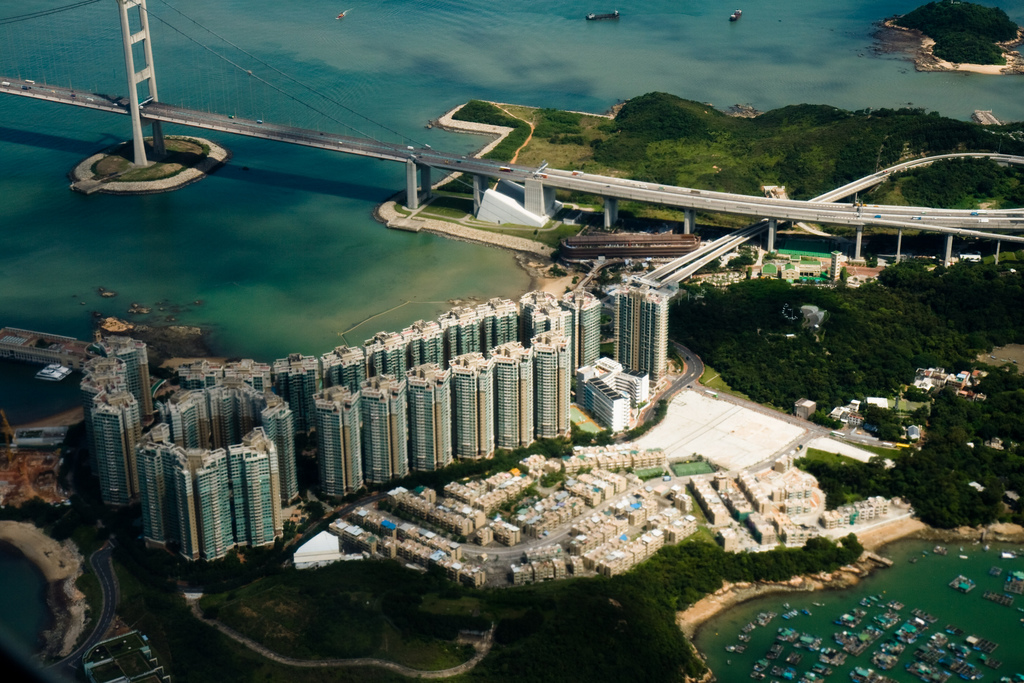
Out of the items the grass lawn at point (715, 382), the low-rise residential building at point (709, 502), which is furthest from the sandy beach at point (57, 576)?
the grass lawn at point (715, 382)

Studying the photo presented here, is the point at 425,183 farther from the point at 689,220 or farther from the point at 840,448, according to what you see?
the point at 840,448

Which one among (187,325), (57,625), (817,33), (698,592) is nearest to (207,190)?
(187,325)

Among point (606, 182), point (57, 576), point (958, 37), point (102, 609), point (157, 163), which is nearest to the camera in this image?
point (102, 609)

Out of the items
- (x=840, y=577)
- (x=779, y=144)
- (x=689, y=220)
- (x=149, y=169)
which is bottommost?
(x=840, y=577)

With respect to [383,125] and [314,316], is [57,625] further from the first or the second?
[383,125]

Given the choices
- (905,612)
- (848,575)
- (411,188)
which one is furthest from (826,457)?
(411,188)

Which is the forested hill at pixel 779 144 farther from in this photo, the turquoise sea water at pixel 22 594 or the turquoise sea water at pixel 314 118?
the turquoise sea water at pixel 22 594
